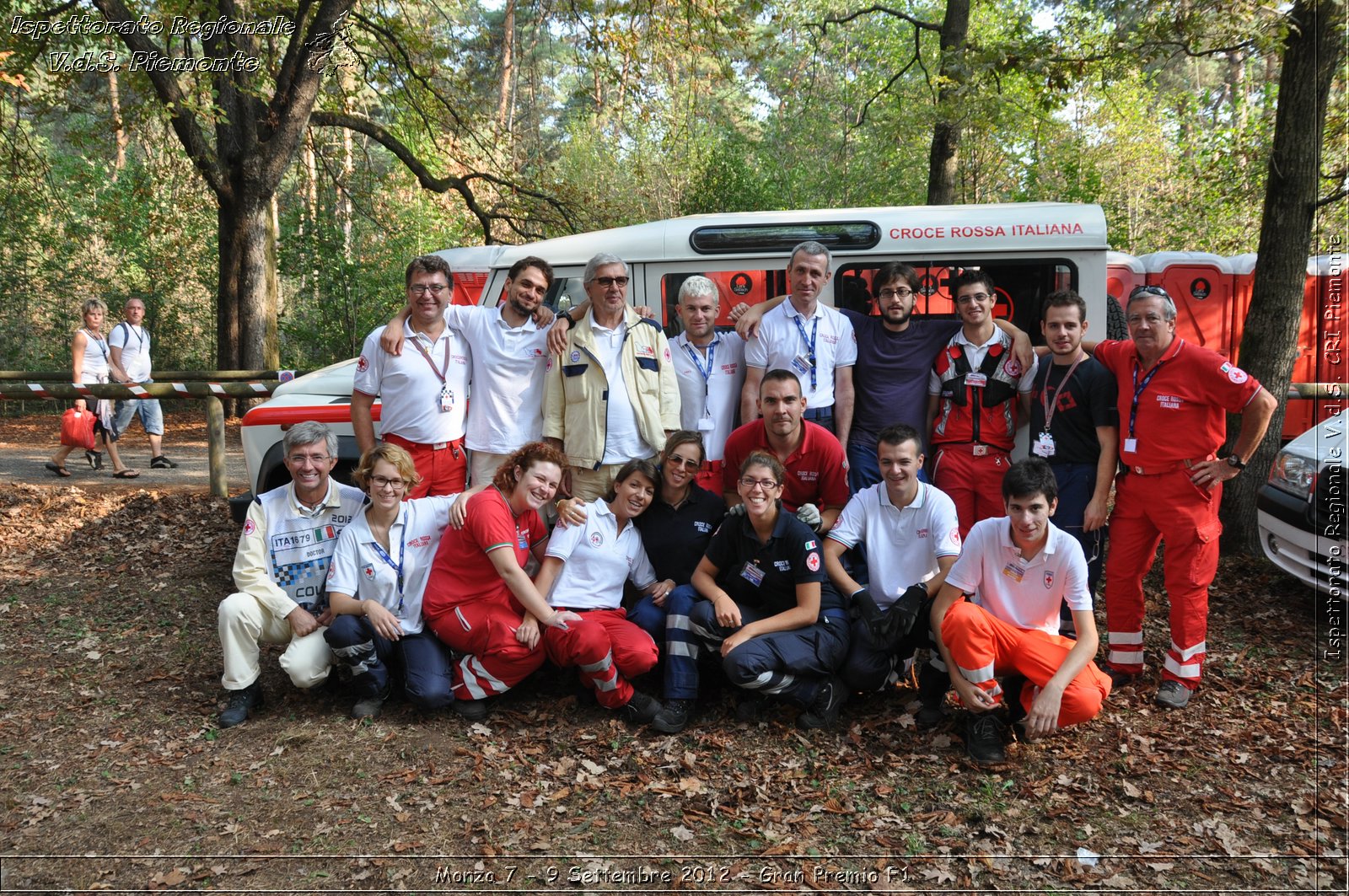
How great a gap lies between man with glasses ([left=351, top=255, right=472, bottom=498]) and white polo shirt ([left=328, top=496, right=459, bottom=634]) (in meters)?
0.38

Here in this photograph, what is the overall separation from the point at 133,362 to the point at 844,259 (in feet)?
25.4

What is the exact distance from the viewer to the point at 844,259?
5.91m

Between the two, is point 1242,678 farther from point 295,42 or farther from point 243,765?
point 295,42

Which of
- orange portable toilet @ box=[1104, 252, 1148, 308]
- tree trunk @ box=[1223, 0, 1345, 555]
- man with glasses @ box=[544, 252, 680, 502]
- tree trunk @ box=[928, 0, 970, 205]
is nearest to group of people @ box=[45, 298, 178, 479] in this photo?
man with glasses @ box=[544, 252, 680, 502]

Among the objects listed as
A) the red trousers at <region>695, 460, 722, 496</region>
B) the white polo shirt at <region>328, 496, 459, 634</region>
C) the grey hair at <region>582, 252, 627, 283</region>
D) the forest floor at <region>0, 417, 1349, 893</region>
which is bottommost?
the forest floor at <region>0, 417, 1349, 893</region>

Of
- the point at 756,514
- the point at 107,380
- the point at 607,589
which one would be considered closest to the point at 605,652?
the point at 607,589

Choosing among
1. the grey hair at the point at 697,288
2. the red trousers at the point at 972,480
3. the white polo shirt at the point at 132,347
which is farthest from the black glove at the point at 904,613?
the white polo shirt at the point at 132,347

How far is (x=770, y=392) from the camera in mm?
4602

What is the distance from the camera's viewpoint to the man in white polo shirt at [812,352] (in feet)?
16.7

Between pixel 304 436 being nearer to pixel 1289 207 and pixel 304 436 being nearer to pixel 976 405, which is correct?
pixel 976 405

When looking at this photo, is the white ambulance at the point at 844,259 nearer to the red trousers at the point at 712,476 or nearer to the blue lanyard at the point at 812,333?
the blue lanyard at the point at 812,333

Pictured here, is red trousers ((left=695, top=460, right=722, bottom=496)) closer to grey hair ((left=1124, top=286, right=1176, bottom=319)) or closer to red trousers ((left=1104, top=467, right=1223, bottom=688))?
red trousers ((left=1104, top=467, right=1223, bottom=688))

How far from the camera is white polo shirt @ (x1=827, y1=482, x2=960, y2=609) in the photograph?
14.7 ft

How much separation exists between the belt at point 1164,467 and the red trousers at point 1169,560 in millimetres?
17
